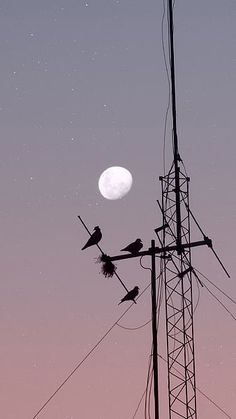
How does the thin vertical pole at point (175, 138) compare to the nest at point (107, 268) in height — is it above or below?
above

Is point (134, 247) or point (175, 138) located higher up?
point (175, 138)

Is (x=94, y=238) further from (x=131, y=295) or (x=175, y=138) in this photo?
(x=175, y=138)

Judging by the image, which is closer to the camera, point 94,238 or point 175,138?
point 94,238

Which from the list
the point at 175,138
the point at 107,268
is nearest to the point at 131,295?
the point at 107,268

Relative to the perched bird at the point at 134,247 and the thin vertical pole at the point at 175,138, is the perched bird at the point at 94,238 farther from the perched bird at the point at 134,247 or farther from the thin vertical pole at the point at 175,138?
the thin vertical pole at the point at 175,138

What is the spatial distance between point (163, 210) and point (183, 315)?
326 centimetres

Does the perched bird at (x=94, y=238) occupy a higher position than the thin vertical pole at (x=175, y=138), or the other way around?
the thin vertical pole at (x=175, y=138)

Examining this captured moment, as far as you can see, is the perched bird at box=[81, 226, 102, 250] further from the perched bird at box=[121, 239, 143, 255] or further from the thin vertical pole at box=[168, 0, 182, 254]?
the thin vertical pole at box=[168, 0, 182, 254]

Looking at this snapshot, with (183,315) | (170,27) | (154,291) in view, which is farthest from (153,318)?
(170,27)

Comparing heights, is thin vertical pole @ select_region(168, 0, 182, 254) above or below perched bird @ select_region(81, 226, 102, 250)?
above

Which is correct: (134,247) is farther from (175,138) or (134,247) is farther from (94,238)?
(175,138)

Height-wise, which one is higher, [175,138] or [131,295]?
[175,138]

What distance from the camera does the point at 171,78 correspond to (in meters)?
30.5

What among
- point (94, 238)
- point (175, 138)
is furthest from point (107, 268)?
point (175, 138)
